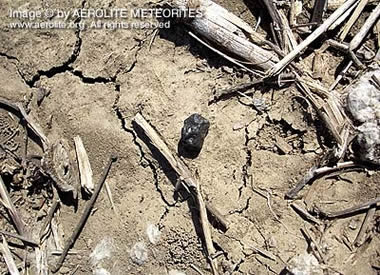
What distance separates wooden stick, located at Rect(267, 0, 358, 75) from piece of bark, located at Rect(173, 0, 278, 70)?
44mm

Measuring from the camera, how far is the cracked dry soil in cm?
299

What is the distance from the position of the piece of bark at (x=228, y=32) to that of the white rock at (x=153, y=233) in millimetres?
1016

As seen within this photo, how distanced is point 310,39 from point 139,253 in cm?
144

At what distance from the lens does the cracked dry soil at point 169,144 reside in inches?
118

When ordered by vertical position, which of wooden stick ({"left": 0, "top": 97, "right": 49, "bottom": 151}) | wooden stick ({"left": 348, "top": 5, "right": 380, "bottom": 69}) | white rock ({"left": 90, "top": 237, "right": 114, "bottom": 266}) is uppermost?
wooden stick ({"left": 348, "top": 5, "right": 380, "bottom": 69})

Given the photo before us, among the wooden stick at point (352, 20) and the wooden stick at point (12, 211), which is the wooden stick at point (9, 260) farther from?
the wooden stick at point (352, 20)

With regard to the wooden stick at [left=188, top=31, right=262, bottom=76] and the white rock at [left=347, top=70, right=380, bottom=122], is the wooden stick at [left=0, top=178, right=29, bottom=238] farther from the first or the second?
the white rock at [left=347, top=70, right=380, bottom=122]

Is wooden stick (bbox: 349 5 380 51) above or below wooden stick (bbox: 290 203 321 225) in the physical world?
above

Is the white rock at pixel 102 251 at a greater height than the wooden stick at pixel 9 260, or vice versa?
the white rock at pixel 102 251

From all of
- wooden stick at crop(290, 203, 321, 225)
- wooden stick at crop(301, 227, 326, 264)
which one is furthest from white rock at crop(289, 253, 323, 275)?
wooden stick at crop(290, 203, 321, 225)

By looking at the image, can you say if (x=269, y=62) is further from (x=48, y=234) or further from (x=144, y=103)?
(x=48, y=234)

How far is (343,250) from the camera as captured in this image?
2.93m

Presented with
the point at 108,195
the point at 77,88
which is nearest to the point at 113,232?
the point at 108,195

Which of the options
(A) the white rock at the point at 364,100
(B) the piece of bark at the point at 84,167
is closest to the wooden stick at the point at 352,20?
(A) the white rock at the point at 364,100
